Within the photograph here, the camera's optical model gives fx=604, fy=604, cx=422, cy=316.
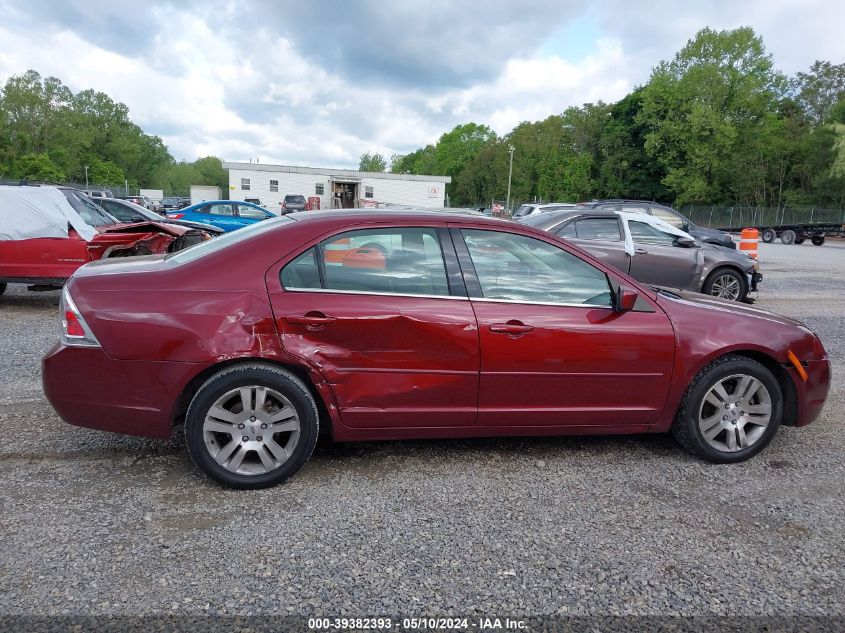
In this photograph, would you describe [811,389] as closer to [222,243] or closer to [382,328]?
[382,328]

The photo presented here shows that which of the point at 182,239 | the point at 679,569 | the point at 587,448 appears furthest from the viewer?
the point at 182,239

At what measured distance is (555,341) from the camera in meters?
3.49

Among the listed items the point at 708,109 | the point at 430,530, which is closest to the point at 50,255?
the point at 430,530

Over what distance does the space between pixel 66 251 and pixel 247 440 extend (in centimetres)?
650

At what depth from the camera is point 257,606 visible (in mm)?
2398

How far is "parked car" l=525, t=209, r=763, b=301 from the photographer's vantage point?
9.13m

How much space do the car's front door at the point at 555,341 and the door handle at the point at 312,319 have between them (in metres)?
0.84

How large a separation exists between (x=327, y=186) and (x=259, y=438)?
174 ft

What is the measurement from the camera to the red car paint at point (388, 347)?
322 cm

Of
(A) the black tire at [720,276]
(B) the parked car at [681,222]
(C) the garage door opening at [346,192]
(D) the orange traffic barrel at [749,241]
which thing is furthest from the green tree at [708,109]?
(A) the black tire at [720,276]

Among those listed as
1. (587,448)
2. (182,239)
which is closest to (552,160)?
(182,239)

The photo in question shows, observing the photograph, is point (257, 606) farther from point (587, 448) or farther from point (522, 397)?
point (587, 448)

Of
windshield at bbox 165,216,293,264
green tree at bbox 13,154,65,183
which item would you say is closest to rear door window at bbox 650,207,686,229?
windshield at bbox 165,216,293,264

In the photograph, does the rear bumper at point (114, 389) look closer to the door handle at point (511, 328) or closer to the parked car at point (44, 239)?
the door handle at point (511, 328)
